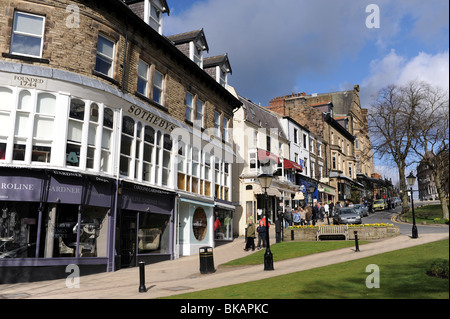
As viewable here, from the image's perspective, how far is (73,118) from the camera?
48.2 ft

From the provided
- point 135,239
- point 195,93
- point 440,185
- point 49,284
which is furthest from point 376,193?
point 49,284

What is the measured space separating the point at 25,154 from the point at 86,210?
3.04 m

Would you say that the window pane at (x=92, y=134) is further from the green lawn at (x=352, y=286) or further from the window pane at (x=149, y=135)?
the green lawn at (x=352, y=286)

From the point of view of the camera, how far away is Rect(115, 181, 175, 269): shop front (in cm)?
1642

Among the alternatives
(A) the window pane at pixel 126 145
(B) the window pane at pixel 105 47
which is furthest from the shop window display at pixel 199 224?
(B) the window pane at pixel 105 47

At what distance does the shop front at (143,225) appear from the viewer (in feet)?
53.9

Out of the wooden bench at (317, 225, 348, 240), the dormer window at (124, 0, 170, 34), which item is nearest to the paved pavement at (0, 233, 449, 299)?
the wooden bench at (317, 225, 348, 240)

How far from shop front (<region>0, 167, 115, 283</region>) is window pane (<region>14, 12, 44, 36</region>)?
5.41 m

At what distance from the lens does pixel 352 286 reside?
861 cm

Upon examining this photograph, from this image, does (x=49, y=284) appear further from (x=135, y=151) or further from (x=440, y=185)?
(x=440, y=185)

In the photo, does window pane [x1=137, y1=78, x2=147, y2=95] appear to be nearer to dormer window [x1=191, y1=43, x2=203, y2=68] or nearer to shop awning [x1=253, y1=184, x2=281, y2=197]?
dormer window [x1=191, y1=43, x2=203, y2=68]

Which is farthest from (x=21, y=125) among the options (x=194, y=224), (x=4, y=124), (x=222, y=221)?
(x=222, y=221)

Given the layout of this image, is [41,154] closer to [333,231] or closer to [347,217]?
[333,231]

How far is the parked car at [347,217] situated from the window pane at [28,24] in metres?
22.9
